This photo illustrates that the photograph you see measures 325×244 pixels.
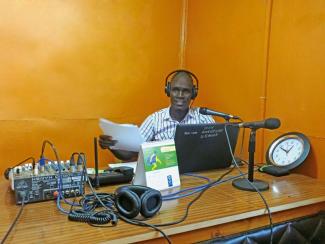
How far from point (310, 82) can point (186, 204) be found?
3.42 feet

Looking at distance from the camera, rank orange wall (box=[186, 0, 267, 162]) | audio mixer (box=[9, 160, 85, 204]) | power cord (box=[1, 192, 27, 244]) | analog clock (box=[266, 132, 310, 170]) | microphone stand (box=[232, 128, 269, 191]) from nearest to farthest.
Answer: power cord (box=[1, 192, 27, 244]) → audio mixer (box=[9, 160, 85, 204]) → microphone stand (box=[232, 128, 269, 191]) → analog clock (box=[266, 132, 310, 170]) → orange wall (box=[186, 0, 267, 162])

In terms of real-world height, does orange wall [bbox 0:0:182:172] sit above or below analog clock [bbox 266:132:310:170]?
above

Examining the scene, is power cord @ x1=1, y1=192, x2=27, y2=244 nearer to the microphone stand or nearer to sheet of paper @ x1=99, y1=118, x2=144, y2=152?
sheet of paper @ x1=99, y1=118, x2=144, y2=152

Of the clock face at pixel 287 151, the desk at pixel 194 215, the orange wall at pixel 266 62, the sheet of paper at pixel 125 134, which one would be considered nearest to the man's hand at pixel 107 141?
the sheet of paper at pixel 125 134

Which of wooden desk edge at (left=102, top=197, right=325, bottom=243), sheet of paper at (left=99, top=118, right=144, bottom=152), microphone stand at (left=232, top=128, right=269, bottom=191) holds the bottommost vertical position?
wooden desk edge at (left=102, top=197, right=325, bottom=243)

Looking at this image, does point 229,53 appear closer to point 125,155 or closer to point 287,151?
point 287,151

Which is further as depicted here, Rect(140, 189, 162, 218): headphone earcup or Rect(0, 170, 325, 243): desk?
Rect(140, 189, 162, 218): headphone earcup

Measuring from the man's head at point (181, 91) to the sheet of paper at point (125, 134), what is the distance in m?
0.78

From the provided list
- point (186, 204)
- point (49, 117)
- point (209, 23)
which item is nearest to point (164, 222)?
point (186, 204)

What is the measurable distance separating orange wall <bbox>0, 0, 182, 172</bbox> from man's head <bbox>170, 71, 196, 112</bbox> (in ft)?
1.72

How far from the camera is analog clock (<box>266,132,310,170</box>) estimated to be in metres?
1.72

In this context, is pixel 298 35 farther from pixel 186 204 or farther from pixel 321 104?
pixel 186 204

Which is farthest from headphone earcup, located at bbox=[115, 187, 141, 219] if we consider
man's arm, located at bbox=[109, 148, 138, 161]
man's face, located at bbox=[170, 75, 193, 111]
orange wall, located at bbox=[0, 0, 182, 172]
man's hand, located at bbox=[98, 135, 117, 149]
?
orange wall, located at bbox=[0, 0, 182, 172]

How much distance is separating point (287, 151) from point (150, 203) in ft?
3.41
